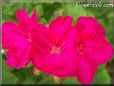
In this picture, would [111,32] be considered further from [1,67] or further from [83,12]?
[1,67]

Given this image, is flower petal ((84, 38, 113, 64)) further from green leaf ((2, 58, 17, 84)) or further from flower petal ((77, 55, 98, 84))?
green leaf ((2, 58, 17, 84))

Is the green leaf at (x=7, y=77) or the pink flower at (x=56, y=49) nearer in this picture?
the pink flower at (x=56, y=49)

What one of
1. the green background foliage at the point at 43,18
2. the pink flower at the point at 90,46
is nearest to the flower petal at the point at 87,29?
the pink flower at the point at 90,46

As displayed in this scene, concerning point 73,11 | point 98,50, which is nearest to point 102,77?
point 73,11

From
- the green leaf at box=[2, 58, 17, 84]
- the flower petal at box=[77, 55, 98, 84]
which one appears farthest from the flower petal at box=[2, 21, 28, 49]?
the green leaf at box=[2, 58, 17, 84]

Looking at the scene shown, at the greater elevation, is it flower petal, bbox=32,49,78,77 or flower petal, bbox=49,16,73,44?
flower petal, bbox=49,16,73,44

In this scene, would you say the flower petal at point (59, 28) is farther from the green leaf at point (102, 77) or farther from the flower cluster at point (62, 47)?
the green leaf at point (102, 77)
